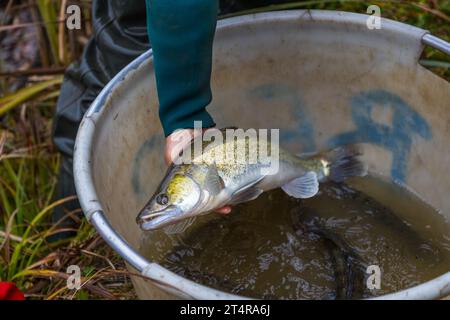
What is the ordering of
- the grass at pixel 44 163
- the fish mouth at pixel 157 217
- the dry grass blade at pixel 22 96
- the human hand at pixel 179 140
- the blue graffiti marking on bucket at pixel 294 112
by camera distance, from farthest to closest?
the dry grass blade at pixel 22 96
the blue graffiti marking on bucket at pixel 294 112
the grass at pixel 44 163
the human hand at pixel 179 140
the fish mouth at pixel 157 217

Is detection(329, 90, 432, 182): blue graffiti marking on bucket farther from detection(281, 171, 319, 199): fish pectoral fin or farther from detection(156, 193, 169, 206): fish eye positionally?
detection(156, 193, 169, 206): fish eye

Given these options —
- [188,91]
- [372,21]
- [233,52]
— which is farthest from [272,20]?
[188,91]

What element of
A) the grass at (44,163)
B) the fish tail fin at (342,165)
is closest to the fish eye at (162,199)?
the grass at (44,163)

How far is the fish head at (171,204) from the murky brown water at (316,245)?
36 cm

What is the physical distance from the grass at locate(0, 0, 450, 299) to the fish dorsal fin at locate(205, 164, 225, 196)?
43cm

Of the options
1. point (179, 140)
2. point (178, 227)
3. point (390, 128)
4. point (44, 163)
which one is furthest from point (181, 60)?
point (44, 163)

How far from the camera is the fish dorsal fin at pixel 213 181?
1.45m

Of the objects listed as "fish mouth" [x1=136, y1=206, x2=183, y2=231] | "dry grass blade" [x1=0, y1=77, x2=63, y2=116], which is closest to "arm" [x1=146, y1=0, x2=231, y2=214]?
"fish mouth" [x1=136, y1=206, x2=183, y2=231]

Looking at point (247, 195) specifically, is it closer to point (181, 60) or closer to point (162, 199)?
point (162, 199)

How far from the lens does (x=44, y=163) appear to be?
2.29m

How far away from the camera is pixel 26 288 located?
74.8 inches

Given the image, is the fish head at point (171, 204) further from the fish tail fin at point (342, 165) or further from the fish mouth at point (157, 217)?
the fish tail fin at point (342, 165)
